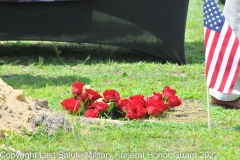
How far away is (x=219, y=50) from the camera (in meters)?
4.04

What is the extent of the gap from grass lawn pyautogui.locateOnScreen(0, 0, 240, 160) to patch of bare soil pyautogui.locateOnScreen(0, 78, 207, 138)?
2.0 inches

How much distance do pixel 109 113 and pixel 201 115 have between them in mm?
659

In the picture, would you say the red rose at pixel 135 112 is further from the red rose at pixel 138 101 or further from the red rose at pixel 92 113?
the red rose at pixel 92 113

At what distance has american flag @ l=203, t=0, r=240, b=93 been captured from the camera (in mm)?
4012

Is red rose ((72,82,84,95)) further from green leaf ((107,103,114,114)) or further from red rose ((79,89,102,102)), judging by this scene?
green leaf ((107,103,114,114))

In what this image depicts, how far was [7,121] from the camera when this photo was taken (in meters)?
3.93

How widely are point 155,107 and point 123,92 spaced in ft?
2.80

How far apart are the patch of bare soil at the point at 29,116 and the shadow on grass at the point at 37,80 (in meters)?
1.04

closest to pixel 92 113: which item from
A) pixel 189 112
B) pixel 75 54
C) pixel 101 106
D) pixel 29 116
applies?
pixel 101 106

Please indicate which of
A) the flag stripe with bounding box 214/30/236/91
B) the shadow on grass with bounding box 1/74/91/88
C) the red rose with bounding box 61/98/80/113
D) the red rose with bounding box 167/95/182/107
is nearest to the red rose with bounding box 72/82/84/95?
the red rose with bounding box 61/98/80/113

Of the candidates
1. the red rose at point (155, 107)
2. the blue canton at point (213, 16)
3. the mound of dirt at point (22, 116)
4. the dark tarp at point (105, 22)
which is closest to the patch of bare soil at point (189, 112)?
the red rose at point (155, 107)

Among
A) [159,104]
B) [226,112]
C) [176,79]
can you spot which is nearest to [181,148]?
[159,104]

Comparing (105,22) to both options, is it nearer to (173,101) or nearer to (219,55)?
(173,101)

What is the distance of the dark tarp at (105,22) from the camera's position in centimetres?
645
